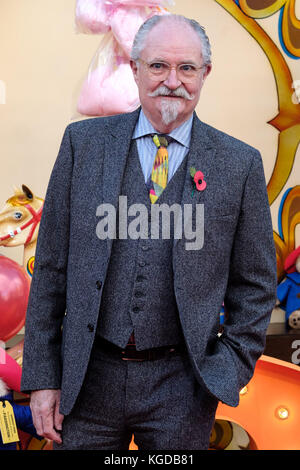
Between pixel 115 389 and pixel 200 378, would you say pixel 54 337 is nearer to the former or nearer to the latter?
pixel 115 389

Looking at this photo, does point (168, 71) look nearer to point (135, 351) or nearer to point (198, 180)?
point (198, 180)

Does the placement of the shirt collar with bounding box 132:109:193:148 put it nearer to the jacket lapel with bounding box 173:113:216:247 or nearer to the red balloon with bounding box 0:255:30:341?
the jacket lapel with bounding box 173:113:216:247

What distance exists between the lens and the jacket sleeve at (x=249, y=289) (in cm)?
112

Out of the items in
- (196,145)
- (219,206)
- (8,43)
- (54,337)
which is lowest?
(54,337)

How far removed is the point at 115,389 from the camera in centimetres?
108

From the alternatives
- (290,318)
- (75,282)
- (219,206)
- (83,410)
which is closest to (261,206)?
(219,206)

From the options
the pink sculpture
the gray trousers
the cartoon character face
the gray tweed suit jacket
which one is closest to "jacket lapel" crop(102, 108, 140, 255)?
the gray tweed suit jacket

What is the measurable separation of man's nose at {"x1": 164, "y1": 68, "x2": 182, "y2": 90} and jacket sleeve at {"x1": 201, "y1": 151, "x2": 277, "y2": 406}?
22 centimetres

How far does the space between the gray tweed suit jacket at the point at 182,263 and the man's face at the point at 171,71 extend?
0.26 ft

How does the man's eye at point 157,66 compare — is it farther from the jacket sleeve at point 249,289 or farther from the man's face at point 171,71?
the jacket sleeve at point 249,289

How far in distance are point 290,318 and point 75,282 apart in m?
1.56

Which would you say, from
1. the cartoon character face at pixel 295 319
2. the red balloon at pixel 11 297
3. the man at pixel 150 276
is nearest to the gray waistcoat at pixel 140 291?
the man at pixel 150 276

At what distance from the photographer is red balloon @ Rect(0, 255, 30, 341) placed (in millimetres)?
1700

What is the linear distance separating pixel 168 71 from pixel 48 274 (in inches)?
18.3
